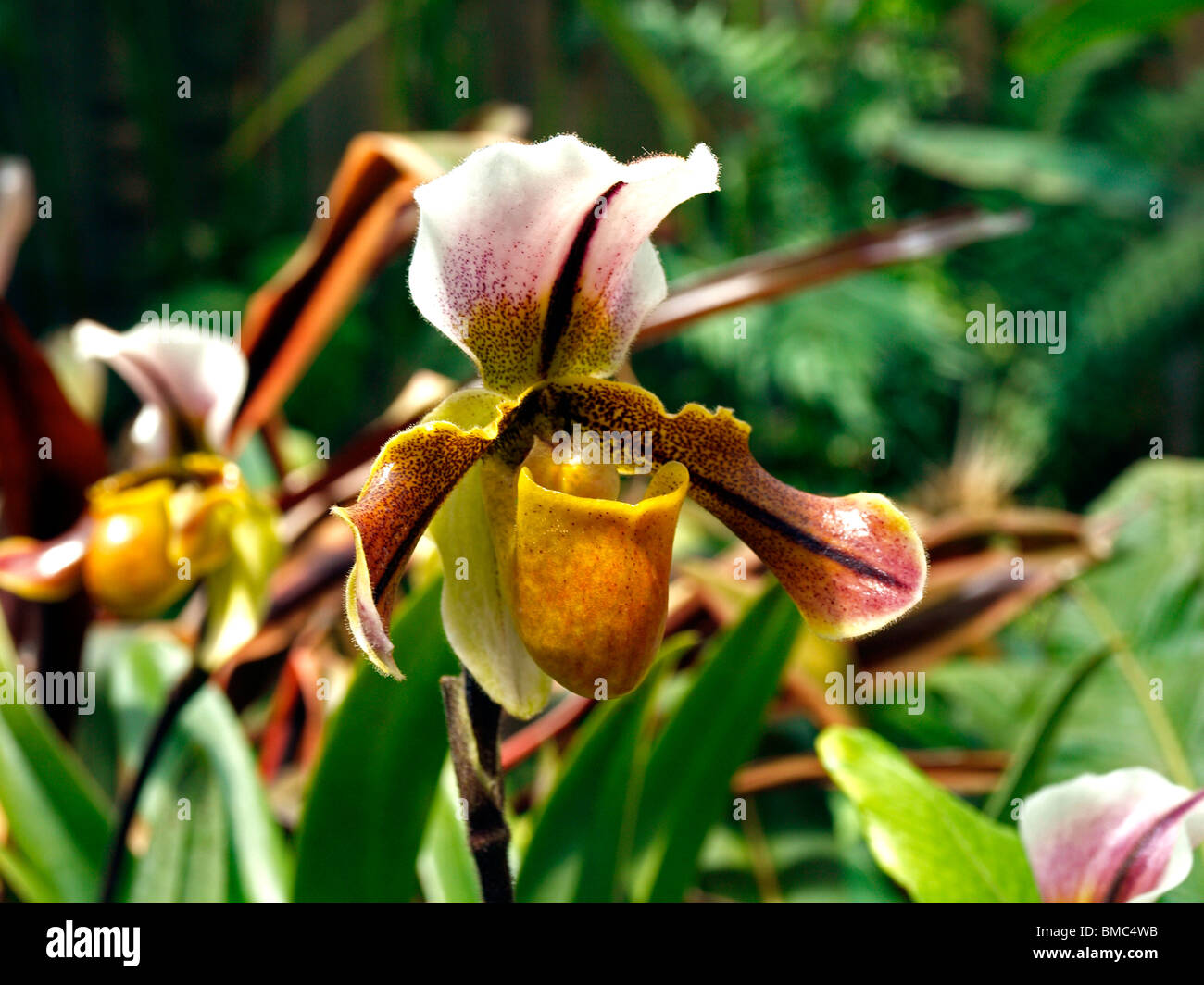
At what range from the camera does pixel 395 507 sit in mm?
283

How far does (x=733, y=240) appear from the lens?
2.46 metres

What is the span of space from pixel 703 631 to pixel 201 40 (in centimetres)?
239

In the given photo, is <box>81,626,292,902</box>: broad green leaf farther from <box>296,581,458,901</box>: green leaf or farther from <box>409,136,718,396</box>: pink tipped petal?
<box>409,136,718,396</box>: pink tipped petal

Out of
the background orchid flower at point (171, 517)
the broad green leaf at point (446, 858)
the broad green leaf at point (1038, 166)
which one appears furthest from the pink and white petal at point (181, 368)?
the broad green leaf at point (1038, 166)

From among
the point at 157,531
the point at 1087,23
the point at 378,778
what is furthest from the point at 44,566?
the point at 1087,23

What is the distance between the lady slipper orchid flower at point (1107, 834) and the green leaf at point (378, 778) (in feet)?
0.83

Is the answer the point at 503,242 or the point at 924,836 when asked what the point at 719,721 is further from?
the point at 503,242

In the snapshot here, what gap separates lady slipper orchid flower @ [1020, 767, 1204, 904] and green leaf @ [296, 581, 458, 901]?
25 cm

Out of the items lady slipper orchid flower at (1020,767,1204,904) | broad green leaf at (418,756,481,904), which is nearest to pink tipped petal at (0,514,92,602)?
broad green leaf at (418,756,481,904)

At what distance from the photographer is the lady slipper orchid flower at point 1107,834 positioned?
35cm

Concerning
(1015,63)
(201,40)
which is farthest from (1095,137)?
(201,40)

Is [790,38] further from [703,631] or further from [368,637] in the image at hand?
[368,637]

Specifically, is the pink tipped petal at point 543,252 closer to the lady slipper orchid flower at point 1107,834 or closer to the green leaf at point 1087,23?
the lady slipper orchid flower at point 1107,834

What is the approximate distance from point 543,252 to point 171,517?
42cm
